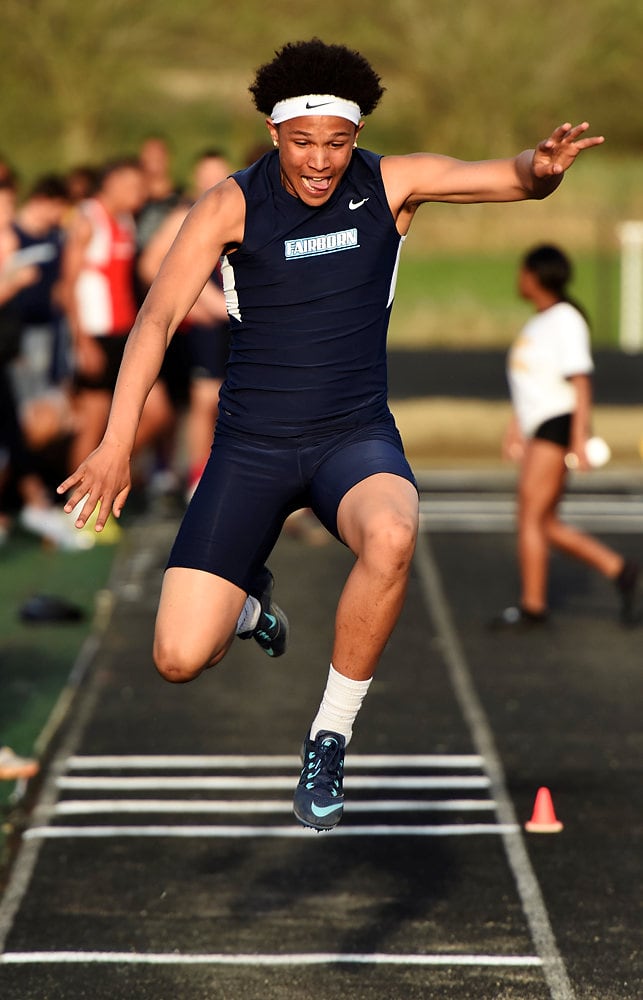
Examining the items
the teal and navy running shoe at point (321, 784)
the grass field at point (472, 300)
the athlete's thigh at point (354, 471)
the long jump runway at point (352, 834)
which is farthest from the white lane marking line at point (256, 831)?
the grass field at point (472, 300)

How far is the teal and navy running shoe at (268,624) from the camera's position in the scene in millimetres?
5609

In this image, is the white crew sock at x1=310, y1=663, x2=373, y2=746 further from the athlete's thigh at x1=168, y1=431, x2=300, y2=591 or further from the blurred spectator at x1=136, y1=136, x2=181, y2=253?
the blurred spectator at x1=136, y1=136, x2=181, y2=253

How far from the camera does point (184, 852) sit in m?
6.34

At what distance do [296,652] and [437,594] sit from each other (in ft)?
5.61

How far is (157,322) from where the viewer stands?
16.2 ft

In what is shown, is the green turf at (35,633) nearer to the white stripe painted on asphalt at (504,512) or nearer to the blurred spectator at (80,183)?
the white stripe painted on asphalt at (504,512)

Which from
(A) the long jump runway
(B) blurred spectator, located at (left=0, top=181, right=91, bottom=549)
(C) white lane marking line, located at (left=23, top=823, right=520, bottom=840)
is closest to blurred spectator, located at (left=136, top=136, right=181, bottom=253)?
(B) blurred spectator, located at (left=0, top=181, right=91, bottom=549)

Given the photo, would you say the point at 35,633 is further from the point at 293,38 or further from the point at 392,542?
the point at 293,38

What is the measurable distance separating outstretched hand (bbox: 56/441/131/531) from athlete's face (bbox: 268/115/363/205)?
40.2 inches

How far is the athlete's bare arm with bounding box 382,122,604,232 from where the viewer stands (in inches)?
199

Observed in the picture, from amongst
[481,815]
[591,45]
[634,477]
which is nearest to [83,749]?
[481,815]

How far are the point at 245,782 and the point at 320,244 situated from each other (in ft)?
9.39

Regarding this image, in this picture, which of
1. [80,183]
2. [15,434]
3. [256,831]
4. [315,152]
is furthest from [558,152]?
[80,183]

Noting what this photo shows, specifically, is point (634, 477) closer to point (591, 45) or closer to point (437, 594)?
point (437, 594)
